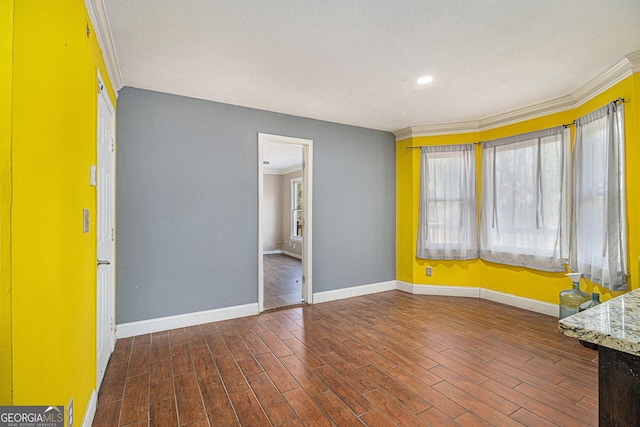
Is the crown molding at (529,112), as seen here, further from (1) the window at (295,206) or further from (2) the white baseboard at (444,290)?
(1) the window at (295,206)

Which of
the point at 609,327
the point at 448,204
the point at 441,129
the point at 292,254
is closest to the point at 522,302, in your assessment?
the point at 448,204

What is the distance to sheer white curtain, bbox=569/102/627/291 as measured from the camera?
2607 millimetres

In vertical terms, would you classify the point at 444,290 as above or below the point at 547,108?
below

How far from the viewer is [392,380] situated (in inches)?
87.4

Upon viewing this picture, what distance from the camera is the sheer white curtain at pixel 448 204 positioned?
14.0 feet

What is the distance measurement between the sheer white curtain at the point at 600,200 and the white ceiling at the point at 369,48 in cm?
49

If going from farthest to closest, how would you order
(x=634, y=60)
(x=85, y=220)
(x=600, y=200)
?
1. (x=600, y=200)
2. (x=634, y=60)
3. (x=85, y=220)

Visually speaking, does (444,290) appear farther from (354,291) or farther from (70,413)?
(70,413)

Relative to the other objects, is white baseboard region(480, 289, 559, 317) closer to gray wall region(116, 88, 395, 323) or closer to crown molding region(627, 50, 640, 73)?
gray wall region(116, 88, 395, 323)

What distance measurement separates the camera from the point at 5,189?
862 mm

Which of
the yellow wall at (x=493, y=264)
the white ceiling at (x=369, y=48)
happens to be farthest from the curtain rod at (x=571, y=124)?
the white ceiling at (x=369, y=48)

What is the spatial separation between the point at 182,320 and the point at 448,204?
12.3ft

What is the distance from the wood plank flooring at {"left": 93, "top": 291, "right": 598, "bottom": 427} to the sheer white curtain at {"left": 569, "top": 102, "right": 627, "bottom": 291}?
0.75 m

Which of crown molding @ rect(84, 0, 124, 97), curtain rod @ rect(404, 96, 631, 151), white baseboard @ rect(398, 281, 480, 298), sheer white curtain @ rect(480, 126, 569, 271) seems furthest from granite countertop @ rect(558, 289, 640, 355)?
white baseboard @ rect(398, 281, 480, 298)
